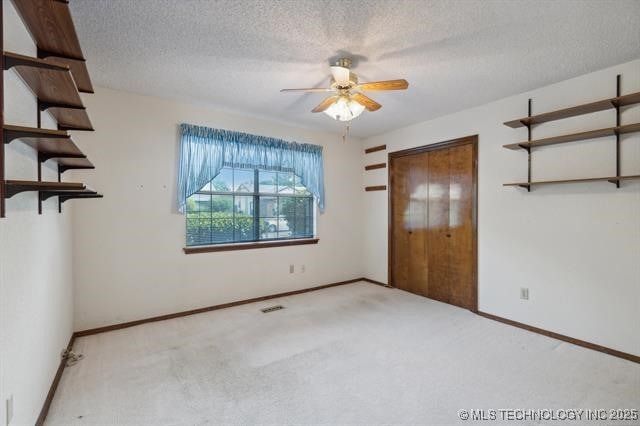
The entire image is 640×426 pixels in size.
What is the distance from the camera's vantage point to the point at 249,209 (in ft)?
13.5

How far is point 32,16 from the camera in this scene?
1.32 m

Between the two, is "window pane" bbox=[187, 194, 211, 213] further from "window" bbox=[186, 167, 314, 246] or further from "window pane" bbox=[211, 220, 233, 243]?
"window pane" bbox=[211, 220, 233, 243]

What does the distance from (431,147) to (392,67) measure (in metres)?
1.83

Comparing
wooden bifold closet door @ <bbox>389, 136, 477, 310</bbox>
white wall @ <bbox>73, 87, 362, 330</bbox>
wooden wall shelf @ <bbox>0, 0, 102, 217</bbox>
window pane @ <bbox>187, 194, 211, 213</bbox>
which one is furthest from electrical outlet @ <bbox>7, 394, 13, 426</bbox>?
wooden bifold closet door @ <bbox>389, 136, 477, 310</bbox>

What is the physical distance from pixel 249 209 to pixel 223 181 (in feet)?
1.67

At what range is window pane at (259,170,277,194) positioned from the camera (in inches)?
165

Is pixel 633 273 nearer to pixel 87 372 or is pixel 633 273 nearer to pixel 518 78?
pixel 518 78

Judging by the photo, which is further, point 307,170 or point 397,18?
point 307,170

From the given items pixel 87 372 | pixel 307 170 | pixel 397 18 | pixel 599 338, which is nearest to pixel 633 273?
pixel 599 338

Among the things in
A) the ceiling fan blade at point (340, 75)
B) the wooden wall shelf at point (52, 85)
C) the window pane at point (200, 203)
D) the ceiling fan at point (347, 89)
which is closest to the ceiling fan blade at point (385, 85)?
the ceiling fan at point (347, 89)

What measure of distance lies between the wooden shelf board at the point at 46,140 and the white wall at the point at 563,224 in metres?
3.76

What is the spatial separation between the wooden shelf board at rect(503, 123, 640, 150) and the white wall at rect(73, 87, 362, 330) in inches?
117

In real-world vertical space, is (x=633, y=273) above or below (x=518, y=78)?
below

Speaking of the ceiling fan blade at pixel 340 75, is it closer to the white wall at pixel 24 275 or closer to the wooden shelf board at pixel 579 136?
the white wall at pixel 24 275
